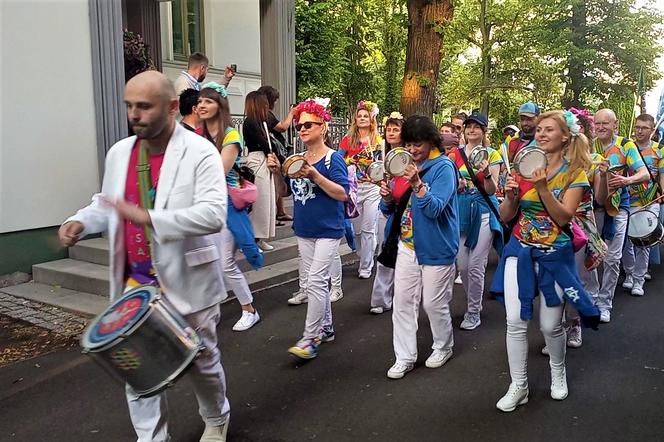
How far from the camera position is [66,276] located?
672 centimetres

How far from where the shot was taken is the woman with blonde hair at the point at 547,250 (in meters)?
3.86

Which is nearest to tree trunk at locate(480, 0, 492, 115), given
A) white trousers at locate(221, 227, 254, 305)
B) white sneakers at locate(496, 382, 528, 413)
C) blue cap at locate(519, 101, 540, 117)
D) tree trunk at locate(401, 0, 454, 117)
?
tree trunk at locate(401, 0, 454, 117)

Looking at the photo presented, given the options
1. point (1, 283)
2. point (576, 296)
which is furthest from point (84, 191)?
point (576, 296)

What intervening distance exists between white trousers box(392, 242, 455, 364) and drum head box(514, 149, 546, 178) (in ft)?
3.47

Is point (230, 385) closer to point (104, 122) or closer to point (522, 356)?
point (522, 356)

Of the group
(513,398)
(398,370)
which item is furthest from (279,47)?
(513,398)

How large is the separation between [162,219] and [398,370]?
7.98 ft

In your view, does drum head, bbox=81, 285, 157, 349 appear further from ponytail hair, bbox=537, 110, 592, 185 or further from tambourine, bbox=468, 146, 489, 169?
tambourine, bbox=468, 146, 489, 169

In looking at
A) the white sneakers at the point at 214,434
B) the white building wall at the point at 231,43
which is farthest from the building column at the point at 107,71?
the white building wall at the point at 231,43

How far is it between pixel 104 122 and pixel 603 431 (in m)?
6.30

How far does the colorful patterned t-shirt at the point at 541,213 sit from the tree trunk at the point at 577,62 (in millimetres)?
24345

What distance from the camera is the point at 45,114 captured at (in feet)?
23.0

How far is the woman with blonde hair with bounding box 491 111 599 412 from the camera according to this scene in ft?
12.6

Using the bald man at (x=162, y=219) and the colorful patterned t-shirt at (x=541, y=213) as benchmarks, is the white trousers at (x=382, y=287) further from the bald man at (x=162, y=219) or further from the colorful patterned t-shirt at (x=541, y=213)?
the bald man at (x=162, y=219)
